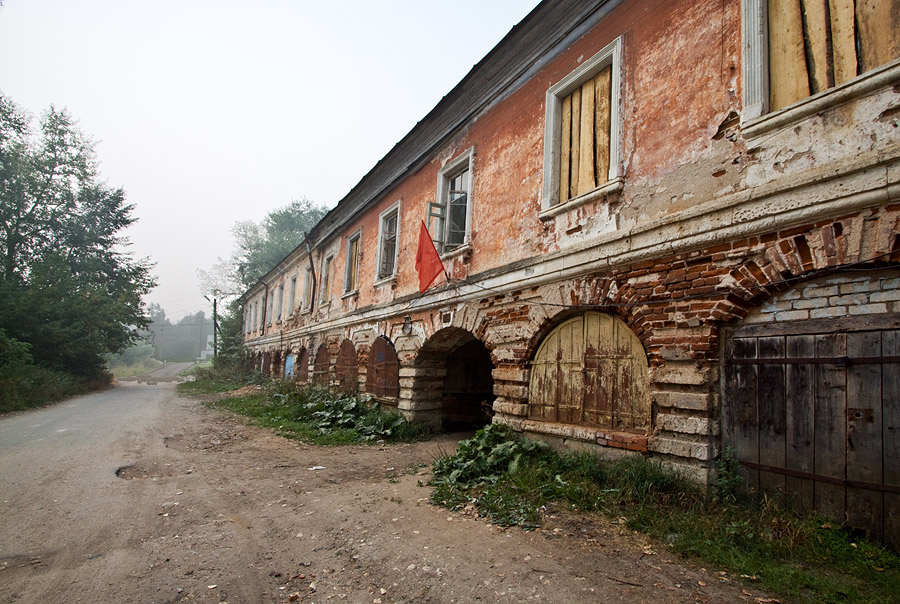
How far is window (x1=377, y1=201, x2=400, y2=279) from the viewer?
11406 millimetres

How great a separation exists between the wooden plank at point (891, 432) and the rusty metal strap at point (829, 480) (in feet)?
0.11

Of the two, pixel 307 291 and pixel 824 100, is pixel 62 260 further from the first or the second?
pixel 824 100

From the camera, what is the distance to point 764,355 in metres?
3.91

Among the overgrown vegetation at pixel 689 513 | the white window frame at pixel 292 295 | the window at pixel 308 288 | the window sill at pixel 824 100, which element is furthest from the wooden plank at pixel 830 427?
the white window frame at pixel 292 295

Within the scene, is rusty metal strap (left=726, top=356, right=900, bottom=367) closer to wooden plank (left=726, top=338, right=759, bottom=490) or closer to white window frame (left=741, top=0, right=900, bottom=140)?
wooden plank (left=726, top=338, right=759, bottom=490)

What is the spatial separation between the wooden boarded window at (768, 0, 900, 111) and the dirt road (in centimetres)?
386

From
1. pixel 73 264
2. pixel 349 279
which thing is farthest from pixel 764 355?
pixel 73 264

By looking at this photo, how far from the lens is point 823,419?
3.55 meters

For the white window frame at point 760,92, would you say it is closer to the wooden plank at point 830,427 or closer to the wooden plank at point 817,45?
the wooden plank at point 817,45

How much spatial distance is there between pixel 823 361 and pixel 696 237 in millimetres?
1427

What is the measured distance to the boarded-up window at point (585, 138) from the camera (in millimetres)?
5812

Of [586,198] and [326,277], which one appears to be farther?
[326,277]

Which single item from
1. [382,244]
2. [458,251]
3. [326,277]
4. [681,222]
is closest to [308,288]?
[326,277]

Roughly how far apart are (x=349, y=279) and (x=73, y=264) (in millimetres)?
19049
